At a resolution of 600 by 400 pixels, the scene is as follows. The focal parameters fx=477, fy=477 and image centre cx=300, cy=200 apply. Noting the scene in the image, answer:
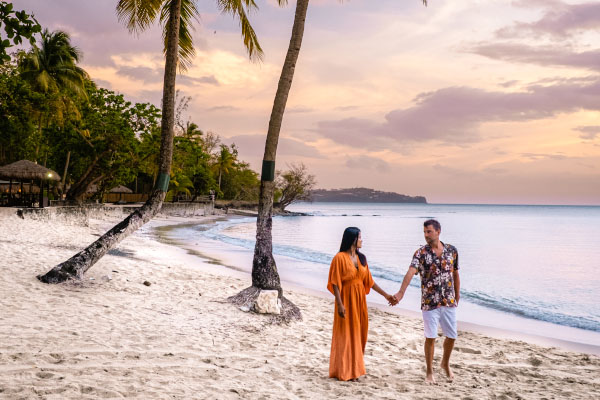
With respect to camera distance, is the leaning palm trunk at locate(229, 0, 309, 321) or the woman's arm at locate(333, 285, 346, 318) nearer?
the woman's arm at locate(333, 285, 346, 318)

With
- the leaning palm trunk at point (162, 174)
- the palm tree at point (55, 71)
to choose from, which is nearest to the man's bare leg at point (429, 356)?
the leaning palm trunk at point (162, 174)

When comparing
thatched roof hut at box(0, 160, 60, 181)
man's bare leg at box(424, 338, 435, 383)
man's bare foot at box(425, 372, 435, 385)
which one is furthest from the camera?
thatched roof hut at box(0, 160, 60, 181)

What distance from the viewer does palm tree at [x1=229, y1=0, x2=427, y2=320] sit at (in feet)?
26.9

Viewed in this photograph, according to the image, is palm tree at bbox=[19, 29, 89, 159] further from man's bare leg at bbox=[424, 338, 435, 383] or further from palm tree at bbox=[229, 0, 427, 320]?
man's bare leg at bbox=[424, 338, 435, 383]

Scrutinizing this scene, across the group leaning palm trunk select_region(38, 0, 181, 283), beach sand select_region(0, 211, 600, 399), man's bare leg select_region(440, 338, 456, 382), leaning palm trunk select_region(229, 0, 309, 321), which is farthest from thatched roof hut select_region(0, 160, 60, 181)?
man's bare leg select_region(440, 338, 456, 382)

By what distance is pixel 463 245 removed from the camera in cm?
3359

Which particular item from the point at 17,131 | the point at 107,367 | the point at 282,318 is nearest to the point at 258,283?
the point at 282,318

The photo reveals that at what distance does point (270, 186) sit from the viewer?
8273 mm

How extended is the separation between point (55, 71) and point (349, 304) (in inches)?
1151

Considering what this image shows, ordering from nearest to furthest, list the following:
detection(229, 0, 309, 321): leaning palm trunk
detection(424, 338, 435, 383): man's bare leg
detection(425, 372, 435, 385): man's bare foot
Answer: detection(424, 338, 435, 383): man's bare leg → detection(425, 372, 435, 385): man's bare foot → detection(229, 0, 309, 321): leaning palm trunk

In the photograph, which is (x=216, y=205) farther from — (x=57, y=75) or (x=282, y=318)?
(x=282, y=318)

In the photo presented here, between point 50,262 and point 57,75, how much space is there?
22.2 m

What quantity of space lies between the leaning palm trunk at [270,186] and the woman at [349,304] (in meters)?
3.24

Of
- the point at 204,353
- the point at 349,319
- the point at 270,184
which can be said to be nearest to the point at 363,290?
the point at 349,319
